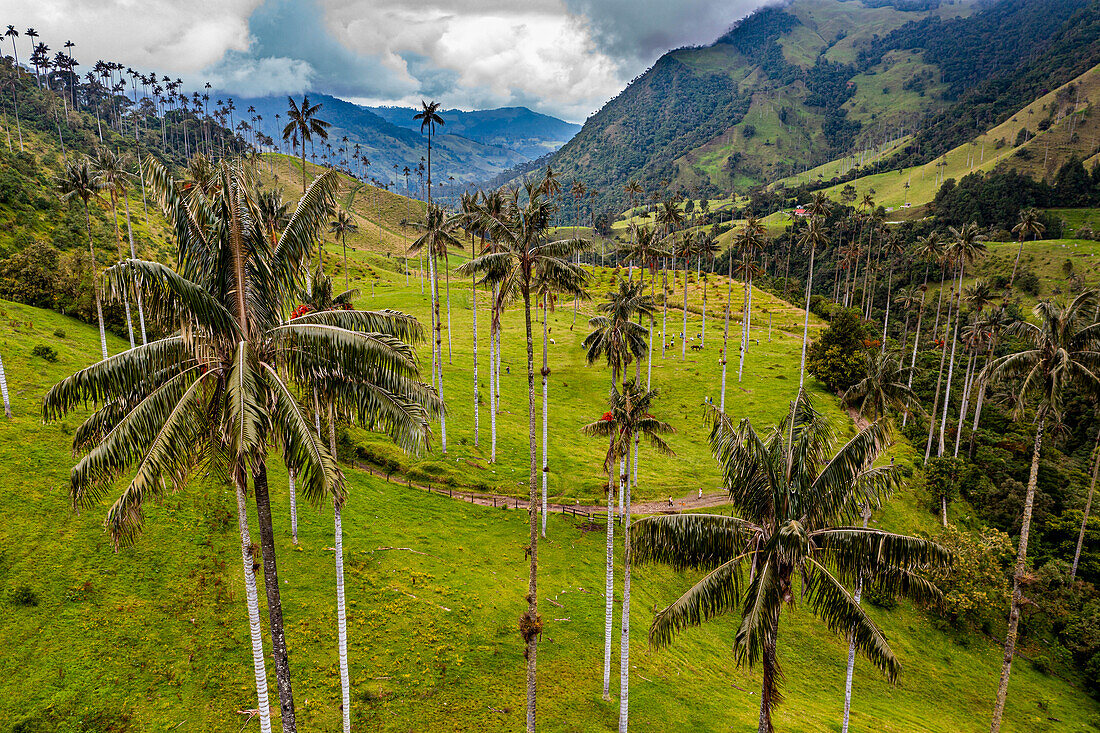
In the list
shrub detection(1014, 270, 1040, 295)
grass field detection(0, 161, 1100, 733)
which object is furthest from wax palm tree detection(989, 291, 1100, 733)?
shrub detection(1014, 270, 1040, 295)

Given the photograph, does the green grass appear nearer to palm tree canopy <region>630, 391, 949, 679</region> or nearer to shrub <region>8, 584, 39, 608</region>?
shrub <region>8, 584, 39, 608</region>

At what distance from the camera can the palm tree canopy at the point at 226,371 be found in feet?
35.4

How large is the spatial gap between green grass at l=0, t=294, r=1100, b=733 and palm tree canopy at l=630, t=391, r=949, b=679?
12400 mm

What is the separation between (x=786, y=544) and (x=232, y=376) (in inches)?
560

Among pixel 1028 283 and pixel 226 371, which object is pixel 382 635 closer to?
pixel 226 371

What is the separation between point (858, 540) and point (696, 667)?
19.7 metres

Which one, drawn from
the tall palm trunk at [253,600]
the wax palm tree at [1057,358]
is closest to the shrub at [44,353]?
the tall palm trunk at [253,600]

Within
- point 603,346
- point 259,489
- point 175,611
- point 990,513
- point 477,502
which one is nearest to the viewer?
point 259,489

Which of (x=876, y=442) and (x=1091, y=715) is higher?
(x=876, y=442)

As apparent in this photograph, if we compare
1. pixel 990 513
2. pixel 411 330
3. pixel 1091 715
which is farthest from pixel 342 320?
pixel 990 513

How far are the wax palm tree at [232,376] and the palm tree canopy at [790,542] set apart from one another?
30.0 feet

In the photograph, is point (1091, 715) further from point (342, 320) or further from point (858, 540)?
point (342, 320)

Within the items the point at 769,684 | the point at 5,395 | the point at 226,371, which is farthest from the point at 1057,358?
the point at 5,395

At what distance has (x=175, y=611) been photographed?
22328 mm
